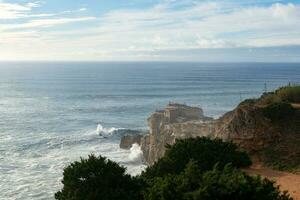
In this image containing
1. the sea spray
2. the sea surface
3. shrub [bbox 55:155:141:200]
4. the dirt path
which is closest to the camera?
shrub [bbox 55:155:141:200]

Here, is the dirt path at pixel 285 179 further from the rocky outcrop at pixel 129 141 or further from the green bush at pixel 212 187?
the rocky outcrop at pixel 129 141

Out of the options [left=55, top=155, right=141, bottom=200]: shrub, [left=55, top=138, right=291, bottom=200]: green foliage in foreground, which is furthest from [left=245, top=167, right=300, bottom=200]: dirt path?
[left=55, top=155, right=141, bottom=200]: shrub

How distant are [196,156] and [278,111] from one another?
1072 cm

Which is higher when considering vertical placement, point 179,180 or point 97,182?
point 179,180

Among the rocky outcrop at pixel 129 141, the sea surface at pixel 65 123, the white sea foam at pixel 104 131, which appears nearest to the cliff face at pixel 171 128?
the sea surface at pixel 65 123

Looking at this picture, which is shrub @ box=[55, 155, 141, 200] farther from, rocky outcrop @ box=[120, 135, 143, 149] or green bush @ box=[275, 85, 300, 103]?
rocky outcrop @ box=[120, 135, 143, 149]

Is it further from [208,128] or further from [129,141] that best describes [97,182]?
[129,141]

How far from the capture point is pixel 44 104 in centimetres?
11588

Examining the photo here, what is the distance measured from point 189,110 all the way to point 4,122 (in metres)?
37.5

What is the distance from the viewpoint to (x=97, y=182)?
752 inches

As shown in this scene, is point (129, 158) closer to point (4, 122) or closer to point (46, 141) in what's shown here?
point (46, 141)

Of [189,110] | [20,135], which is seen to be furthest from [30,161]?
[189,110]

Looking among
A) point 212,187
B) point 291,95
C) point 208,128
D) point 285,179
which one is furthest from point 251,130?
point 208,128

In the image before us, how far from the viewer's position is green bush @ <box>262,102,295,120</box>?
1220 inches
